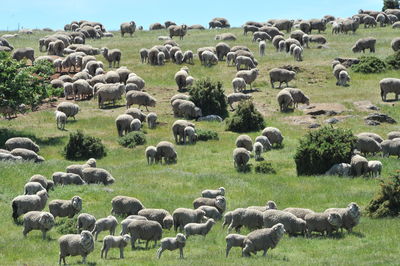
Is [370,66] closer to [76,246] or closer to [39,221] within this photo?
→ [39,221]

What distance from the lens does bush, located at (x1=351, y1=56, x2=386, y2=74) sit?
211 feet

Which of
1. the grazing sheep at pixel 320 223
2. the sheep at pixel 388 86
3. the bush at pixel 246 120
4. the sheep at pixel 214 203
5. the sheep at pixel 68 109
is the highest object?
the sheep at pixel 388 86

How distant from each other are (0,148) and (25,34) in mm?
55863

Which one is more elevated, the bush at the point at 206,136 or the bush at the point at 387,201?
the bush at the point at 206,136

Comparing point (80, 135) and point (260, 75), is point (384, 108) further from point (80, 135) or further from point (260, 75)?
point (80, 135)

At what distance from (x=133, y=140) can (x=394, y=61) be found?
1082 inches

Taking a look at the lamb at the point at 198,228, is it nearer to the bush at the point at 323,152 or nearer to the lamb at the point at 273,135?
the bush at the point at 323,152

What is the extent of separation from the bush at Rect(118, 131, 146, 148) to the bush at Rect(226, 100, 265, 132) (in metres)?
5.92

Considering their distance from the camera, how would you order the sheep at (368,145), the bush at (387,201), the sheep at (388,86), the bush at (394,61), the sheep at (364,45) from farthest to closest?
the sheep at (364,45), the bush at (394,61), the sheep at (388,86), the sheep at (368,145), the bush at (387,201)

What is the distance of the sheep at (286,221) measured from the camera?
27.0m

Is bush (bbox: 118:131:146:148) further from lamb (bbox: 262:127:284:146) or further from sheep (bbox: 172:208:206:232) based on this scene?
sheep (bbox: 172:208:206:232)

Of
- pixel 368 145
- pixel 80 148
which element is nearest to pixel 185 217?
pixel 368 145

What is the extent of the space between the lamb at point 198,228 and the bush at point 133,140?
20.8 meters

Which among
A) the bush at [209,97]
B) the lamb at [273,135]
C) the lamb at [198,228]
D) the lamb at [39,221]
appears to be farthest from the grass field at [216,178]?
the bush at [209,97]
